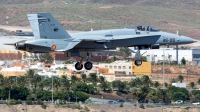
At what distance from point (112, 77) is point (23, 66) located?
20.8 metres

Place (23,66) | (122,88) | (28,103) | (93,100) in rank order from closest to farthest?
(28,103), (93,100), (122,88), (23,66)

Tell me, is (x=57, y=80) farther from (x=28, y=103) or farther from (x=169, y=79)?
→ (x=169, y=79)

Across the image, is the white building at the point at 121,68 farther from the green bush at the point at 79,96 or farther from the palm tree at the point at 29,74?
the green bush at the point at 79,96

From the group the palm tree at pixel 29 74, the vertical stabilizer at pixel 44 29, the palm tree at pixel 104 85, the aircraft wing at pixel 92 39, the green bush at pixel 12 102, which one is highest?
the vertical stabilizer at pixel 44 29

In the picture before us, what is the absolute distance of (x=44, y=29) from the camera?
74.2m

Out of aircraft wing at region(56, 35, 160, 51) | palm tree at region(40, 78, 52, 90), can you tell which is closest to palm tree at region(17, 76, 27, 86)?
palm tree at region(40, 78, 52, 90)

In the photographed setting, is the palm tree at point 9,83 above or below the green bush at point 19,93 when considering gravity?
above

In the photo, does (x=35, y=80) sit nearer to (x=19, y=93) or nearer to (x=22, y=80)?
(x=22, y=80)

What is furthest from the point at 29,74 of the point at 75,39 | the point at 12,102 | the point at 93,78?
the point at 75,39

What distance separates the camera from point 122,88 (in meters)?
148

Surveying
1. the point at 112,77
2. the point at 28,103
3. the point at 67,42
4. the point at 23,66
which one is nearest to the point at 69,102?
the point at 28,103

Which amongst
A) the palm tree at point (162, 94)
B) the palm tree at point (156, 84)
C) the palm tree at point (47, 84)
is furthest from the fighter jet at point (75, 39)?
the palm tree at point (156, 84)

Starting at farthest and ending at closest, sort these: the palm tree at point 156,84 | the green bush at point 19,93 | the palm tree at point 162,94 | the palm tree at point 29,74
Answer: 1. the palm tree at point 29,74
2. the palm tree at point 156,84
3. the palm tree at point 162,94
4. the green bush at point 19,93

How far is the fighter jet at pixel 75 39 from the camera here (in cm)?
7281
